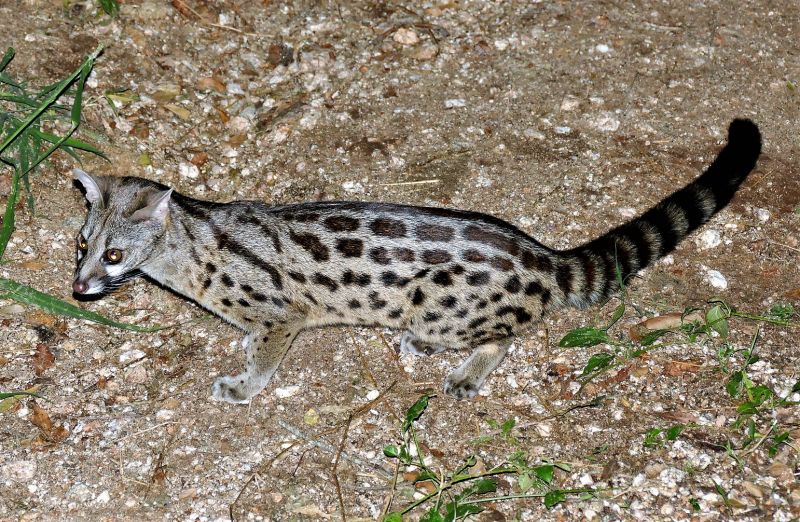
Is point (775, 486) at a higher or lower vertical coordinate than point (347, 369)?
higher

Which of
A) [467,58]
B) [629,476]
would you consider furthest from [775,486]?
[467,58]

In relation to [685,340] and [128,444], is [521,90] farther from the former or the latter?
[128,444]

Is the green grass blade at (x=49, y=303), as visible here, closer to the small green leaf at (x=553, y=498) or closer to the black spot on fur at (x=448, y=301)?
the black spot on fur at (x=448, y=301)

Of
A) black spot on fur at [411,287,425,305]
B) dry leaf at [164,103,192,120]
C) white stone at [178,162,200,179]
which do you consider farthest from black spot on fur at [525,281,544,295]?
dry leaf at [164,103,192,120]

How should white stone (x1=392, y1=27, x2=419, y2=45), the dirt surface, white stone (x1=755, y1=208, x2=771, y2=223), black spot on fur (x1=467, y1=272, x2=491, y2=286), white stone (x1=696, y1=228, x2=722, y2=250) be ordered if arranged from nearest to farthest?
1. the dirt surface
2. black spot on fur (x1=467, y1=272, x2=491, y2=286)
3. white stone (x1=696, y1=228, x2=722, y2=250)
4. white stone (x1=755, y1=208, x2=771, y2=223)
5. white stone (x1=392, y1=27, x2=419, y2=45)

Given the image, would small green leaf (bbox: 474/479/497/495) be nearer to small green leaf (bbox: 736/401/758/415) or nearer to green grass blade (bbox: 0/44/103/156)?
small green leaf (bbox: 736/401/758/415)

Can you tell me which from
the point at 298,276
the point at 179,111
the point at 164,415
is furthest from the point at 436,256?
the point at 179,111
